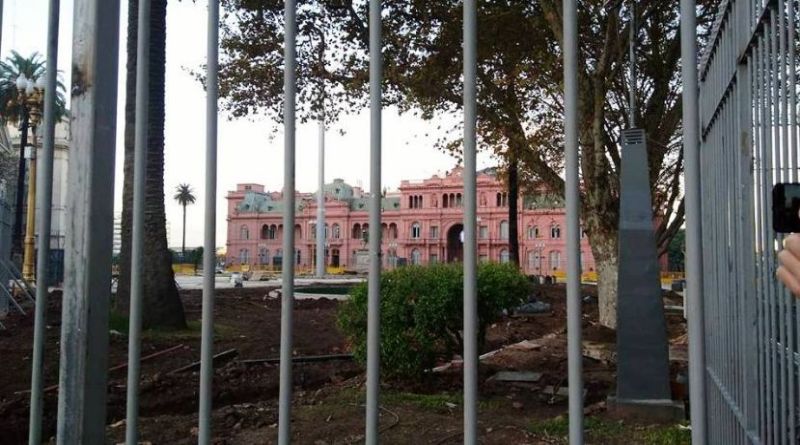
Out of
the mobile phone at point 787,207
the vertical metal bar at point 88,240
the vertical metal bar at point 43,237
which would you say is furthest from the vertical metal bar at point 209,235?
the mobile phone at point 787,207

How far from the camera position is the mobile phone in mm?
1329

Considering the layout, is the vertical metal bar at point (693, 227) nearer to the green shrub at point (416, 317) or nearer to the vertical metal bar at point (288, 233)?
the vertical metal bar at point (288, 233)

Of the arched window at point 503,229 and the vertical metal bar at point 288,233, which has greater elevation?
the arched window at point 503,229

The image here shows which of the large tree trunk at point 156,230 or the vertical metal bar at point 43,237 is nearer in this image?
the vertical metal bar at point 43,237

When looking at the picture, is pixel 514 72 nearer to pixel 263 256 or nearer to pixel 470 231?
pixel 470 231

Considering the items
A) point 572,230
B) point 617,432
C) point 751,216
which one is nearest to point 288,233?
point 572,230

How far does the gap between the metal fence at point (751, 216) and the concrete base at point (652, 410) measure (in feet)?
7.50

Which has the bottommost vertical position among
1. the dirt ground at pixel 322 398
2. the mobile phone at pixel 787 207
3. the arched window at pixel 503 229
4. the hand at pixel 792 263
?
the dirt ground at pixel 322 398

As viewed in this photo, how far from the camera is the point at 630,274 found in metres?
6.16

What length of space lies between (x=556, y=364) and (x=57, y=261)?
10325 mm

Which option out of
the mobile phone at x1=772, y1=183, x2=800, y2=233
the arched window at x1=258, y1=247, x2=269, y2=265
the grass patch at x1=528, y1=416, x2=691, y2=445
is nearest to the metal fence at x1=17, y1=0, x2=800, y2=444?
the mobile phone at x1=772, y1=183, x2=800, y2=233

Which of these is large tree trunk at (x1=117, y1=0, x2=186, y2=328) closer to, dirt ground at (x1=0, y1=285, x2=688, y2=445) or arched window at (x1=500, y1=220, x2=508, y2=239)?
dirt ground at (x1=0, y1=285, x2=688, y2=445)

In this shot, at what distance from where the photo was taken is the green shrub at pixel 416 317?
257 inches

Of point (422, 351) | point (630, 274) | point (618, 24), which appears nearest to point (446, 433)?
point (422, 351)
